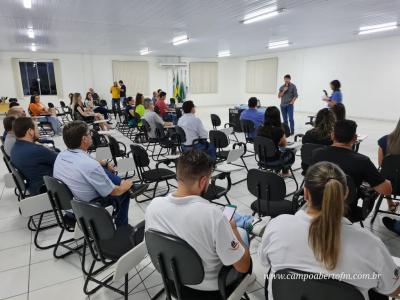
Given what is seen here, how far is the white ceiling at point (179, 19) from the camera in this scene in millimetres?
5203

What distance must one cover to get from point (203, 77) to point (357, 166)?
15521 millimetres

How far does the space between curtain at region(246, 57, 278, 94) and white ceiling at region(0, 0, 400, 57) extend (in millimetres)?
5342

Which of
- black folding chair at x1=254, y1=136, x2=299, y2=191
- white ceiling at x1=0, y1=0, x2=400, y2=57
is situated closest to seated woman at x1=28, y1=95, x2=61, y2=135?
white ceiling at x1=0, y1=0, x2=400, y2=57

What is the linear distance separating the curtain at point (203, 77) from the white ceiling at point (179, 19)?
7.19 meters

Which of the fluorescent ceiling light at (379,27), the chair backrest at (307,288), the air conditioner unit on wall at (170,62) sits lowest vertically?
the chair backrest at (307,288)

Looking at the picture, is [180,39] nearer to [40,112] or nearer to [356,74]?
[40,112]

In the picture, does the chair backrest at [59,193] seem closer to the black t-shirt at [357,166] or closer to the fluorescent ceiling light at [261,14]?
the black t-shirt at [357,166]

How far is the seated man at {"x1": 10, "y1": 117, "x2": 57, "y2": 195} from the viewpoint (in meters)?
2.74

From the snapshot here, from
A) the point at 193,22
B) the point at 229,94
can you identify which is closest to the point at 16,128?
the point at 193,22

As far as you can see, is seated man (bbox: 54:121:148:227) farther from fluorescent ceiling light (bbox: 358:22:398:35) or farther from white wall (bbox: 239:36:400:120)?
white wall (bbox: 239:36:400:120)

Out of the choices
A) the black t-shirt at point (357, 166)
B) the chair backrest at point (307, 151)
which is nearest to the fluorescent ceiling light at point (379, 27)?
the chair backrest at point (307, 151)

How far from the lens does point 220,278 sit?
1.38m

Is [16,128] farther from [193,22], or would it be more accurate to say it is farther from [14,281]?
[193,22]

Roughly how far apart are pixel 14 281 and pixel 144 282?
1068 mm
